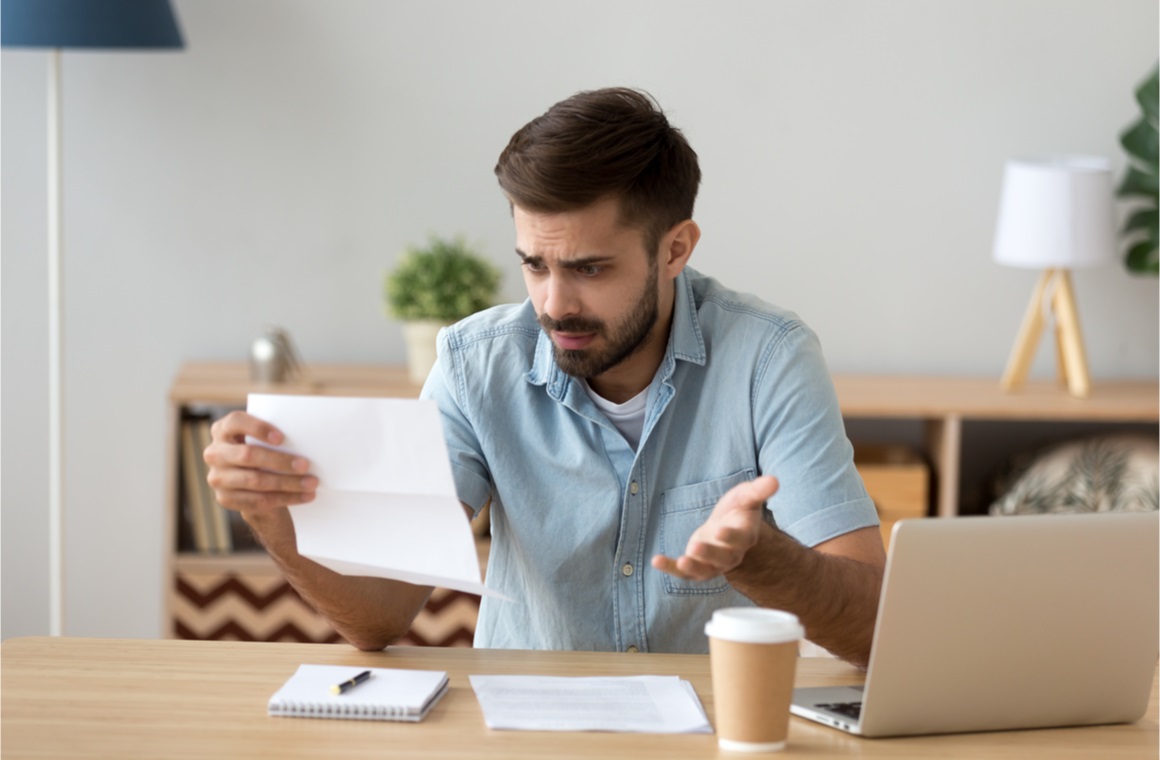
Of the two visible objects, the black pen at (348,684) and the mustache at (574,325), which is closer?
the black pen at (348,684)

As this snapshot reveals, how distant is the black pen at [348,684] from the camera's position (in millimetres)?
1235

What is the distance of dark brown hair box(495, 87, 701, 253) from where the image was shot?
5.17 ft

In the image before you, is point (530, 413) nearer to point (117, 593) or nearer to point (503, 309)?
point (503, 309)

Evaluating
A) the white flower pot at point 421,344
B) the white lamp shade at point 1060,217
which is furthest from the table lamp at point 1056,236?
the white flower pot at point 421,344

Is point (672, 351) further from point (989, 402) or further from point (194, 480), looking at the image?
point (194, 480)

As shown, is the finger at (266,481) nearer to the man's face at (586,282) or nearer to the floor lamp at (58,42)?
the man's face at (586,282)

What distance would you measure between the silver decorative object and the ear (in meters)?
1.31

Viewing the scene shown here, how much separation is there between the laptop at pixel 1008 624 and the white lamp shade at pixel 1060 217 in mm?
1675

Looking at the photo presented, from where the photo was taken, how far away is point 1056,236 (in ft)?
9.03

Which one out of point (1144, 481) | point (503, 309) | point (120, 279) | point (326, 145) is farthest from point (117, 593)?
point (1144, 481)

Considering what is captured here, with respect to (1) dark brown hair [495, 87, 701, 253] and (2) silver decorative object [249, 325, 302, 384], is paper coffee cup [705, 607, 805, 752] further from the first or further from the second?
(2) silver decorative object [249, 325, 302, 384]

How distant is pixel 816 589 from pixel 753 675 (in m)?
0.29

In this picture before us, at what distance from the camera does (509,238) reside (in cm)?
304

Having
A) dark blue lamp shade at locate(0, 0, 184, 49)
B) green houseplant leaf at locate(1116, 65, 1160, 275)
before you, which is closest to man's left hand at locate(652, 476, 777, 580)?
dark blue lamp shade at locate(0, 0, 184, 49)
